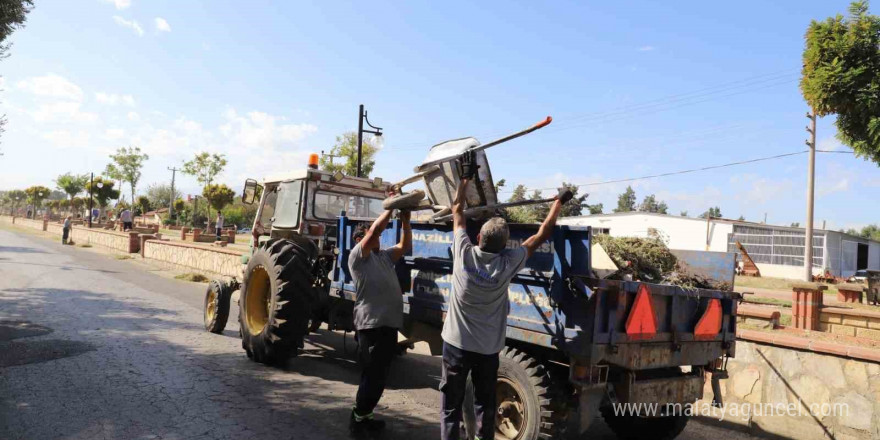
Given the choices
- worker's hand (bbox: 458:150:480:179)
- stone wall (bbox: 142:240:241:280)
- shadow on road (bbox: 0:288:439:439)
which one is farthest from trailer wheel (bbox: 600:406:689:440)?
stone wall (bbox: 142:240:241:280)

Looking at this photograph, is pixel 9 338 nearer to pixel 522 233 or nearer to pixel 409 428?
pixel 409 428

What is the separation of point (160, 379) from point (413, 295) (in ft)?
9.60

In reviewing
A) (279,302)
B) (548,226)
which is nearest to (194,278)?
(279,302)

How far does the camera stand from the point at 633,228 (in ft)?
114

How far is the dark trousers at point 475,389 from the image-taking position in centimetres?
357

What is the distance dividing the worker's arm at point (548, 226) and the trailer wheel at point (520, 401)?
0.86m

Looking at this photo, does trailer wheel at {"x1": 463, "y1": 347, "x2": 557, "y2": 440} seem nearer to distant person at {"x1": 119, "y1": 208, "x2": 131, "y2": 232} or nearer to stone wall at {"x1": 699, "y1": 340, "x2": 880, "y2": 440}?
stone wall at {"x1": 699, "y1": 340, "x2": 880, "y2": 440}

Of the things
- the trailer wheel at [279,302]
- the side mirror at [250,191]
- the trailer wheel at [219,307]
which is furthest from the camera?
the trailer wheel at [219,307]

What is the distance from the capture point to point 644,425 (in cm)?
491

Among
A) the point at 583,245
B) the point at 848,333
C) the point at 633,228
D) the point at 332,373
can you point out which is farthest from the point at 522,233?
the point at 633,228

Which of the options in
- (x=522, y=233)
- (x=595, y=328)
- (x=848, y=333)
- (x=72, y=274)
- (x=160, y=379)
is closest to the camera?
(x=595, y=328)

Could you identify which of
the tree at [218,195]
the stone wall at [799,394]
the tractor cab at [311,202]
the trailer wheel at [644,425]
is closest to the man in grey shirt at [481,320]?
the trailer wheel at [644,425]

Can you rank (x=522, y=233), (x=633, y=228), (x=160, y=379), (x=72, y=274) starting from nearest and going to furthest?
1. (x=522, y=233)
2. (x=160, y=379)
3. (x=72, y=274)
4. (x=633, y=228)

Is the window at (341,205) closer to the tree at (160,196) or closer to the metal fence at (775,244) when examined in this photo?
the metal fence at (775,244)
